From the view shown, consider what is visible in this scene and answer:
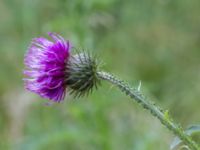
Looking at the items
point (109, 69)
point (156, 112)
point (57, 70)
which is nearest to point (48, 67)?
point (57, 70)

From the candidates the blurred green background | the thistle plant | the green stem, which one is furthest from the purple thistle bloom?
the blurred green background

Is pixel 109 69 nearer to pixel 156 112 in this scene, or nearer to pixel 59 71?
pixel 59 71

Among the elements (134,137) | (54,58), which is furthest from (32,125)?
(54,58)

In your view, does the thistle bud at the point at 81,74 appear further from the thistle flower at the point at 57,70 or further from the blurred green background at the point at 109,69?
the blurred green background at the point at 109,69

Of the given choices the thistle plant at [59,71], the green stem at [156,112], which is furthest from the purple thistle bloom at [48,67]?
the green stem at [156,112]

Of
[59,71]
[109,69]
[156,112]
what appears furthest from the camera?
[109,69]

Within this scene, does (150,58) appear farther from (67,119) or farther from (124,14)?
(67,119)

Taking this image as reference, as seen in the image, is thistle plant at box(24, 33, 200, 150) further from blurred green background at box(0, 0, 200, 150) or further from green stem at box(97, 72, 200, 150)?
blurred green background at box(0, 0, 200, 150)
